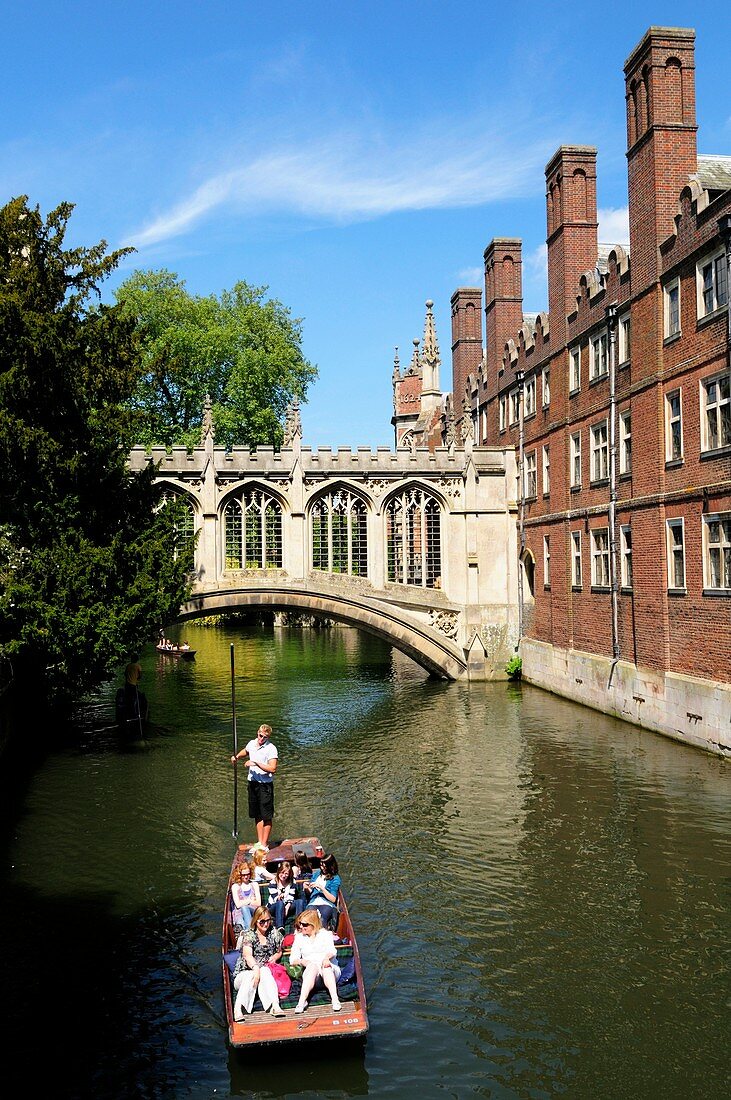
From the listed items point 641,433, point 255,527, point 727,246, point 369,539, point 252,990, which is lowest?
point 252,990

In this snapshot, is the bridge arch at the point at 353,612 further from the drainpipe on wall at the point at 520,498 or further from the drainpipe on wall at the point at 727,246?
the drainpipe on wall at the point at 727,246

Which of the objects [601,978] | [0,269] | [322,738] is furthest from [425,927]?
[0,269]

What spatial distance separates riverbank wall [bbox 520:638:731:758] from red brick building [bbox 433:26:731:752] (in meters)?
0.05

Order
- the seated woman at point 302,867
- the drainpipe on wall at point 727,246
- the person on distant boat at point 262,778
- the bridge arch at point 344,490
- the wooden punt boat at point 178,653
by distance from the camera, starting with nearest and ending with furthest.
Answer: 1. the seated woman at point 302,867
2. the person on distant boat at point 262,778
3. the drainpipe on wall at point 727,246
4. the bridge arch at point 344,490
5. the wooden punt boat at point 178,653

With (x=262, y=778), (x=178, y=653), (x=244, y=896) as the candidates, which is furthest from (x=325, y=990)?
(x=178, y=653)

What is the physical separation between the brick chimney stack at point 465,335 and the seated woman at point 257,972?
35798 mm

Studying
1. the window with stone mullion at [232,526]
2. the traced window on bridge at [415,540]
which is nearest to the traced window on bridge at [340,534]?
the traced window on bridge at [415,540]

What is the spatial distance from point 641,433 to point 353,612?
12235 mm

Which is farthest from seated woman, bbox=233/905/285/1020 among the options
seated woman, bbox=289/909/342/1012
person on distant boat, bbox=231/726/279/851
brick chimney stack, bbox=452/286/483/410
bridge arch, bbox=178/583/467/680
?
brick chimney stack, bbox=452/286/483/410

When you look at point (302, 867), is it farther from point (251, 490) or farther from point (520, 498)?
point (520, 498)

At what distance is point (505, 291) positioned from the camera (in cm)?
3728

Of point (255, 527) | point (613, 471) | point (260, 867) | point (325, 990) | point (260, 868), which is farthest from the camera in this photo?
point (255, 527)

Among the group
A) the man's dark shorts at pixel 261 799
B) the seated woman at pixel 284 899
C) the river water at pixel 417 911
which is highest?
the man's dark shorts at pixel 261 799

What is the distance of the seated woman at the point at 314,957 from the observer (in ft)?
30.0
